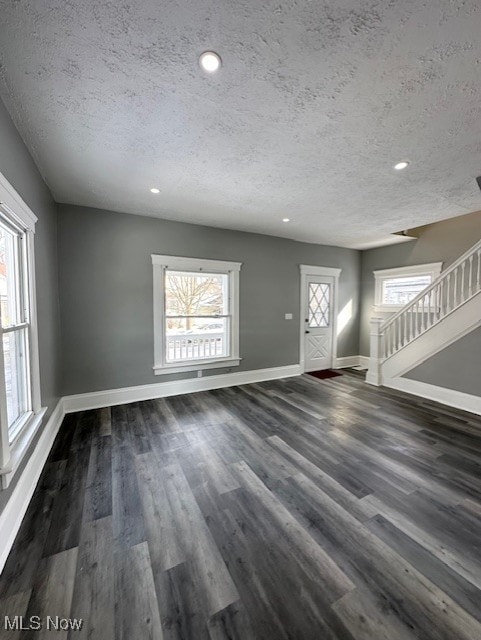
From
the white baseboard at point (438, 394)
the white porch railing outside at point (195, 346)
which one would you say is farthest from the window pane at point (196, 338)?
the white baseboard at point (438, 394)

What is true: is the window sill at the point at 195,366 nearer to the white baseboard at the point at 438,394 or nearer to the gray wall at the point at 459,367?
the white baseboard at the point at 438,394

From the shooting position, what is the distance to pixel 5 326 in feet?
5.91

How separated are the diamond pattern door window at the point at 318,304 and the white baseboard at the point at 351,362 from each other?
0.97 m

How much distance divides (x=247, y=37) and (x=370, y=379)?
4926 millimetres

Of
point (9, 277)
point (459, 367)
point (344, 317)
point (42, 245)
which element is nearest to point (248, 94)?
point (9, 277)

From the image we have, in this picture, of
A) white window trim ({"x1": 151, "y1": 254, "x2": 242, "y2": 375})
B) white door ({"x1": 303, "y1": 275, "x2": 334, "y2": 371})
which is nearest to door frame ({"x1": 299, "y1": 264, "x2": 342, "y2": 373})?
white door ({"x1": 303, "y1": 275, "x2": 334, "y2": 371})

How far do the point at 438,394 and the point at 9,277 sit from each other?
5351 mm

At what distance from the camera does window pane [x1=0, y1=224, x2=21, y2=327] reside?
1888 mm

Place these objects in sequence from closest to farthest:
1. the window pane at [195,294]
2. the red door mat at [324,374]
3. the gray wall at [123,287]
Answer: the gray wall at [123,287], the window pane at [195,294], the red door mat at [324,374]

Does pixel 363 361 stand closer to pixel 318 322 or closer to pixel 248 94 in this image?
pixel 318 322

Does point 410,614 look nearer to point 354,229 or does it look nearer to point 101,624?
point 101,624

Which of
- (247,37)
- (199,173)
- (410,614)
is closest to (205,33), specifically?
(247,37)

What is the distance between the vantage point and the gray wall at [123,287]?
11.3 feet

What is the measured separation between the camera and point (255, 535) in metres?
1.60
